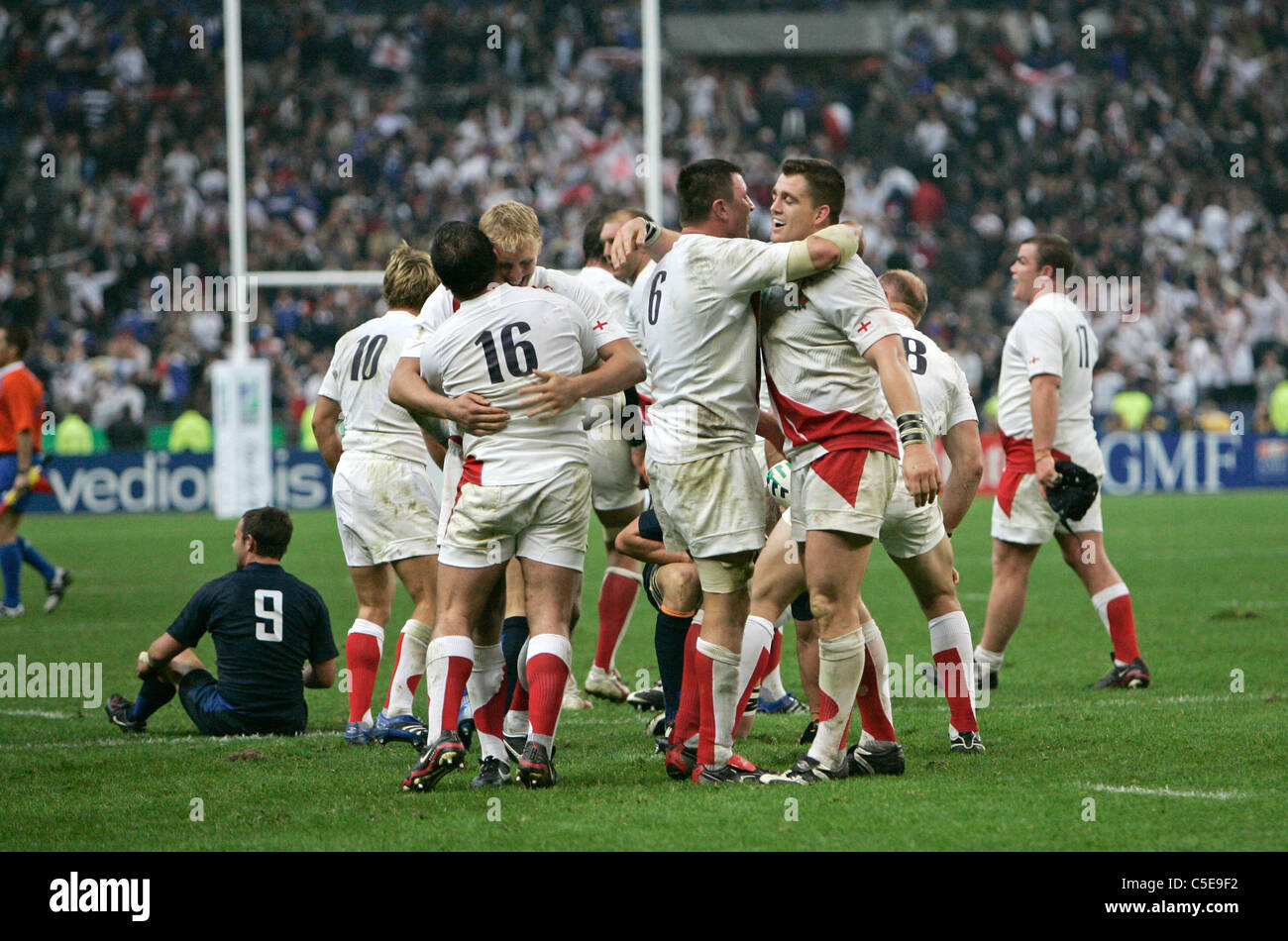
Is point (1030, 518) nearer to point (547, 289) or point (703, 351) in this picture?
point (703, 351)

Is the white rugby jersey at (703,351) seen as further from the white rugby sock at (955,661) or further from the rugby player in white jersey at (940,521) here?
the white rugby sock at (955,661)

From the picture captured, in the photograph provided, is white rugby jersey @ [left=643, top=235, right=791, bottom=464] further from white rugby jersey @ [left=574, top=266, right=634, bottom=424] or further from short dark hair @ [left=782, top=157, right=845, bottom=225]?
white rugby jersey @ [left=574, top=266, right=634, bottom=424]

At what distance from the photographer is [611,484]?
783cm

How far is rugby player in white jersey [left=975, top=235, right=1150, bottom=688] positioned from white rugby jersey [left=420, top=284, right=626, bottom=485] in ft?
10.2

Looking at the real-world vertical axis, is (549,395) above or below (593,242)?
below

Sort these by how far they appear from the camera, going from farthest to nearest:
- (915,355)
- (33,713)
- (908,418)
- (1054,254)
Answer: (1054,254) < (33,713) < (915,355) < (908,418)

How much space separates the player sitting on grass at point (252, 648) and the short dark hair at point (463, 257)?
1750mm

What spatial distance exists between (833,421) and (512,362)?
1075mm

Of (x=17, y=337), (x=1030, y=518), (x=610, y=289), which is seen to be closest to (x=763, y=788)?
(x=1030, y=518)

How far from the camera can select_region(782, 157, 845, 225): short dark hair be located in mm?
5379
